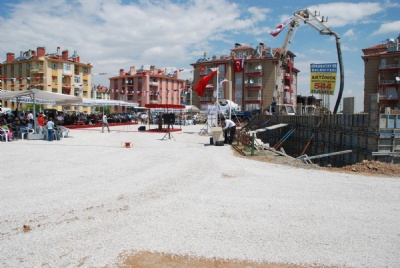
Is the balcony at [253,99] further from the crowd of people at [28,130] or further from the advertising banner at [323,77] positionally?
the crowd of people at [28,130]

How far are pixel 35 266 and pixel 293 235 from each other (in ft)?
12.0

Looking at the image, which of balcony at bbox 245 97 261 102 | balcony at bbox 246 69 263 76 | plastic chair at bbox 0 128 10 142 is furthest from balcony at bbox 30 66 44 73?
plastic chair at bbox 0 128 10 142

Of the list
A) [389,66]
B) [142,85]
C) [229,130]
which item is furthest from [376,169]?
[142,85]

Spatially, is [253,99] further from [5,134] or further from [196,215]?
[196,215]

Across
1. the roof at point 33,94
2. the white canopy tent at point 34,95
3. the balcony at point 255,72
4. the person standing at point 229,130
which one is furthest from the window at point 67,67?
the person standing at point 229,130

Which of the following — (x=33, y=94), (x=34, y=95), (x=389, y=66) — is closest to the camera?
(x=33, y=94)

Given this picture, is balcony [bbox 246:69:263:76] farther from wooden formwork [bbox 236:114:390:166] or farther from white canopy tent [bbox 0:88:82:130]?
white canopy tent [bbox 0:88:82:130]

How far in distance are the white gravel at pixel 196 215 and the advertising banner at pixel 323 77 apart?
8407mm

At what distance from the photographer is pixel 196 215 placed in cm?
595

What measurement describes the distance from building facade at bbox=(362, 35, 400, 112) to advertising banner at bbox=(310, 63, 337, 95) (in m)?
36.3

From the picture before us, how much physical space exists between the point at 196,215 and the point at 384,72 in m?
55.5

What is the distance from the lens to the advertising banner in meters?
17.3

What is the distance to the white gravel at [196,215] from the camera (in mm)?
4492

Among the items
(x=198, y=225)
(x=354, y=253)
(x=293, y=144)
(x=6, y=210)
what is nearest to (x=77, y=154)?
(x=6, y=210)
